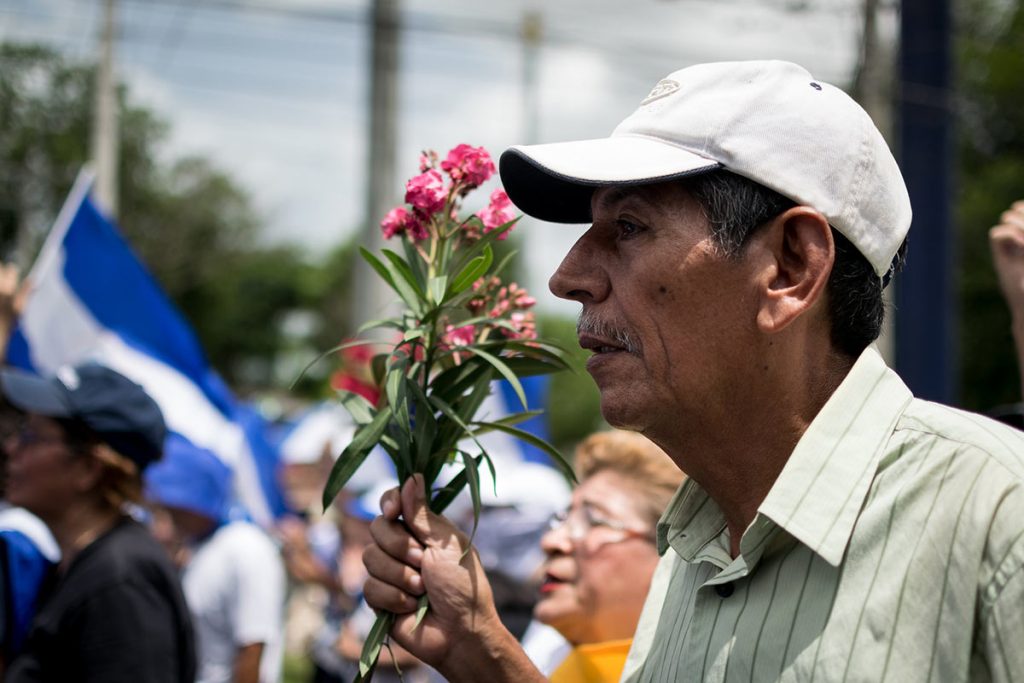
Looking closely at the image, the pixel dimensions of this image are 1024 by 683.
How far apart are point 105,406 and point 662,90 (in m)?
2.62

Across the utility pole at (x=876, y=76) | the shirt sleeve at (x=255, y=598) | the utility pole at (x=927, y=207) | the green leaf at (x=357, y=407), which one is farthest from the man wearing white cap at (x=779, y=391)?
the utility pole at (x=927, y=207)

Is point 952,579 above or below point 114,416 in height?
above

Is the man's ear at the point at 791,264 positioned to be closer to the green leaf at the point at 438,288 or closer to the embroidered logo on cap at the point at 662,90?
the embroidered logo on cap at the point at 662,90

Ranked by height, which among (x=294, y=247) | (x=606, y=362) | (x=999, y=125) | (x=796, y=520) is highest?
(x=606, y=362)

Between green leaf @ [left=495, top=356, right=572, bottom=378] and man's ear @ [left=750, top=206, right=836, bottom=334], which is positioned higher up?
man's ear @ [left=750, top=206, right=836, bottom=334]

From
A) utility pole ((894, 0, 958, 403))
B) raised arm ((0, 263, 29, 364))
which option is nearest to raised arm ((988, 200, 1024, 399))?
raised arm ((0, 263, 29, 364))

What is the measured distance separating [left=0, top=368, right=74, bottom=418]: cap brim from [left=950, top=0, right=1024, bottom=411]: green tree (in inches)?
757

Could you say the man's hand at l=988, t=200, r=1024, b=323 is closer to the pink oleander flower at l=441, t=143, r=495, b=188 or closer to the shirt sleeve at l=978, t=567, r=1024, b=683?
the pink oleander flower at l=441, t=143, r=495, b=188

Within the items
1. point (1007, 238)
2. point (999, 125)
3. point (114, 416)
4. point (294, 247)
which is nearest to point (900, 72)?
point (1007, 238)

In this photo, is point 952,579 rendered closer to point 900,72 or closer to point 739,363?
point 739,363

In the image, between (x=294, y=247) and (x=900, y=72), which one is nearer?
(x=900, y=72)

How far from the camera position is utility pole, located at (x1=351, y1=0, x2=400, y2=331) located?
31.9 feet

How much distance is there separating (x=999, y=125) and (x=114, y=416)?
25.3 meters

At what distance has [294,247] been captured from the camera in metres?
80.8
